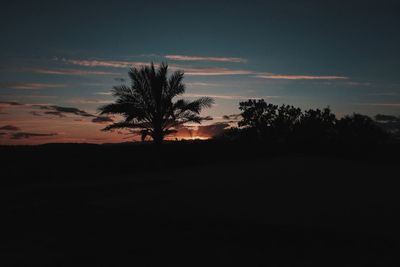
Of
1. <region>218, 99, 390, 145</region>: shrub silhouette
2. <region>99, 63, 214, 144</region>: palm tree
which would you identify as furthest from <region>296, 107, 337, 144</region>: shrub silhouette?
<region>99, 63, 214, 144</region>: palm tree

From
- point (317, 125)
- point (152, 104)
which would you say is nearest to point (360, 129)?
point (317, 125)

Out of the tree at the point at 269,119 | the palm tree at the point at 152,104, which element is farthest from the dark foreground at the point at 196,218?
the tree at the point at 269,119

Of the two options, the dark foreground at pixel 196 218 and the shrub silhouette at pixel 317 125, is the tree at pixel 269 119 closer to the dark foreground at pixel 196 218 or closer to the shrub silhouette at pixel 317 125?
the shrub silhouette at pixel 317 125

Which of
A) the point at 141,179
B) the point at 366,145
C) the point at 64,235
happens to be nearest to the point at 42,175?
the point at 141,179

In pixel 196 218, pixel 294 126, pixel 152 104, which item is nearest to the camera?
pixel 196 218

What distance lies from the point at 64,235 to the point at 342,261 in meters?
3.07

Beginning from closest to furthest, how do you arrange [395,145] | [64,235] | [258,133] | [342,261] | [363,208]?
[342,261], [64,235], [363,208], [395,145], [258,133]

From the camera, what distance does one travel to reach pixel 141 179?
32.3 ft

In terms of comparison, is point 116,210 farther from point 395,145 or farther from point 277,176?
point 395,145

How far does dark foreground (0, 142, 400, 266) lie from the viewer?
12.0ft

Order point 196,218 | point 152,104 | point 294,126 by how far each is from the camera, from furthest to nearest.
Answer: point 294,126
point 152,104
point 196,218

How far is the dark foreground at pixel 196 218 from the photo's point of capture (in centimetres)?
365

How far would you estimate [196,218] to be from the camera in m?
5.20

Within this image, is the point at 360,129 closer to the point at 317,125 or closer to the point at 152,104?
the point at 317,125
